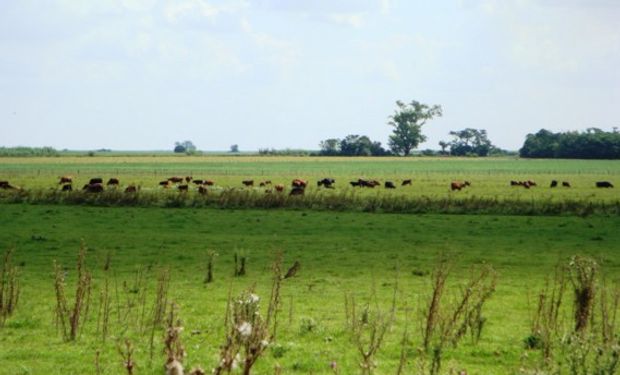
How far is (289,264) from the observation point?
24.9m

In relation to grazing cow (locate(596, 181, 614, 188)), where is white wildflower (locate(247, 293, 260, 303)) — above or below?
above

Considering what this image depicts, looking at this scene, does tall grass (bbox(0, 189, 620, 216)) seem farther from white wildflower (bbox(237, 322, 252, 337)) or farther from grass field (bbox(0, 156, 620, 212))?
white wildflower (bbox(237, 322, 252, 337))

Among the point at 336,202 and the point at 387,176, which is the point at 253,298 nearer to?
the point at 336,202

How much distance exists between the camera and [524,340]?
13.4 m

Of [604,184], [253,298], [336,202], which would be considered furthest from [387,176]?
[253,298]

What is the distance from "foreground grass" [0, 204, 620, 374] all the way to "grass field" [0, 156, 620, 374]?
5 centimetres

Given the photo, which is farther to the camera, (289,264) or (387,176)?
(387,176)

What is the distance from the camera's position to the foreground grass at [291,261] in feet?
42.1

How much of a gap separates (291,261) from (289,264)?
0.83 m

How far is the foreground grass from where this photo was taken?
12844 millimetres

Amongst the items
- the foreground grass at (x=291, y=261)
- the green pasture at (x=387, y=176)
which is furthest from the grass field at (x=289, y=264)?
the green pasture at (x=387, y=176)

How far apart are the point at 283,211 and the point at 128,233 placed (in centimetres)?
1133

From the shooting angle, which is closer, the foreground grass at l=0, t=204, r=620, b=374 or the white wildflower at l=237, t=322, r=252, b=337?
the white wildflower at l=237, t=322, r=252, b=337

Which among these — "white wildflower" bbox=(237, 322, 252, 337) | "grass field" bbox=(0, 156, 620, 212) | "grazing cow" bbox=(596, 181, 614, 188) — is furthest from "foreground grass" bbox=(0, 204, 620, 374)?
"grazing cow" bbox=(596, 181, 614, 188)
